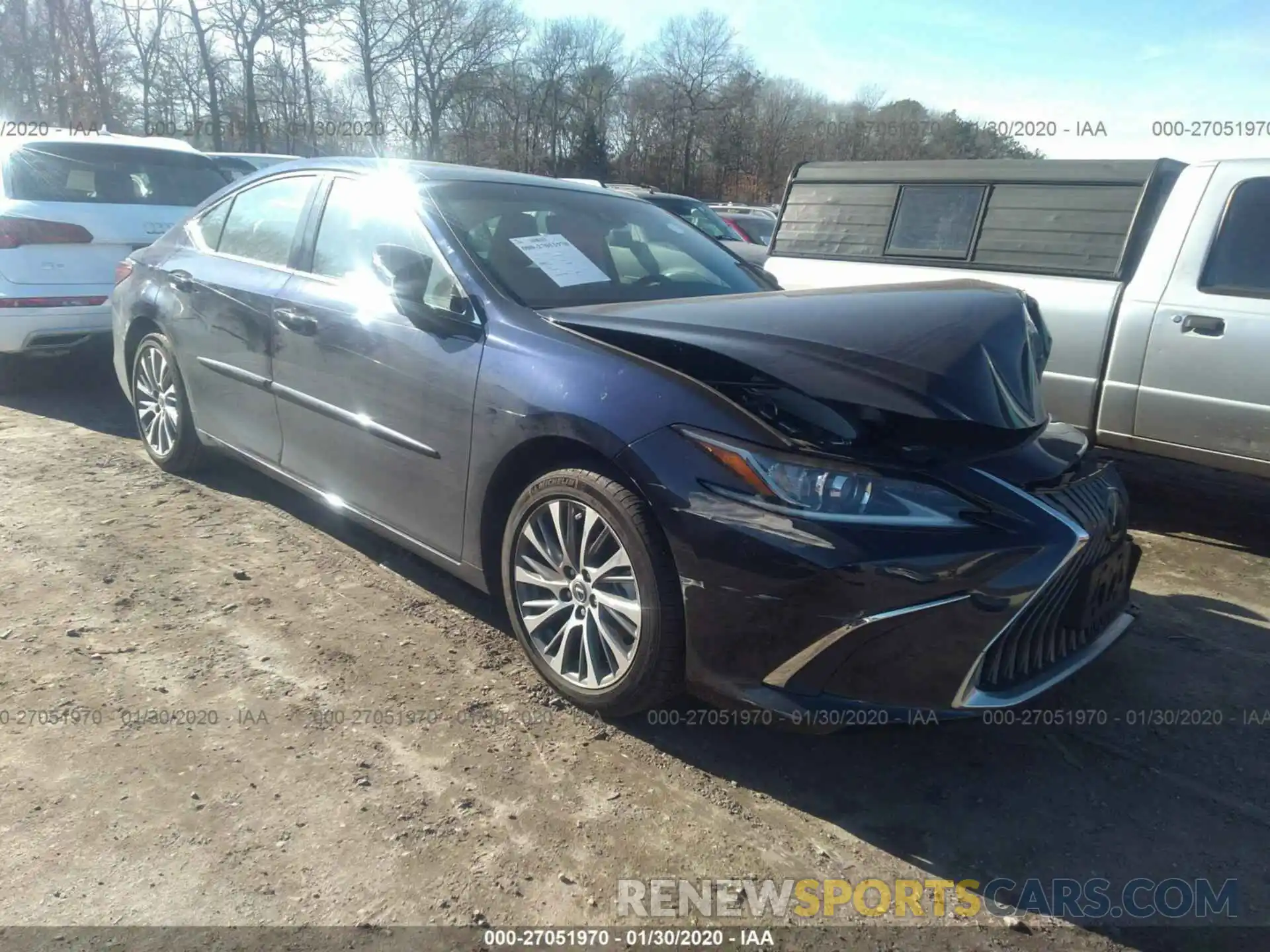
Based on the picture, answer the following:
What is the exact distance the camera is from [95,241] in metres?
6.11

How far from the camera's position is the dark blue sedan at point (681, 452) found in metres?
2.33

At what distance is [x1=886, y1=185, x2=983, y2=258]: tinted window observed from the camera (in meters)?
5.45

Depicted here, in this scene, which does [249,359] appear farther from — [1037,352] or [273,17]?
[273,17]

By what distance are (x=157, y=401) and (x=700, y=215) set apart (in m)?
9.21

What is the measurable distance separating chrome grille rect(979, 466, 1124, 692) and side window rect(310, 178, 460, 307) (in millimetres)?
2010

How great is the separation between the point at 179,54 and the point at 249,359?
36603mm

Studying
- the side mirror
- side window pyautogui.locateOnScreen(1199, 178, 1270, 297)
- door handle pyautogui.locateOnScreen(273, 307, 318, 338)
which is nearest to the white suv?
door handle pyautogui.locateOnScreen(273, 307, 318, 338)

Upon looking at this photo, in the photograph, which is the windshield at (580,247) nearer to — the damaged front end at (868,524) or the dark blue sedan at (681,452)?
the dark blue sedan at (681,452)

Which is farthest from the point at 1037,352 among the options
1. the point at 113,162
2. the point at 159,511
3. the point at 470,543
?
the point at 113,162

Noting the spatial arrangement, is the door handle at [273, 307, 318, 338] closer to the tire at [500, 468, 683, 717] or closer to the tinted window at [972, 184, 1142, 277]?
the tire at [500, 468, 683, 717]

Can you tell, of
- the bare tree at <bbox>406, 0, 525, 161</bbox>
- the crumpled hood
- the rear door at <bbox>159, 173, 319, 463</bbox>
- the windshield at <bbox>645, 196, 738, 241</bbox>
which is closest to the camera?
the crumpled hood

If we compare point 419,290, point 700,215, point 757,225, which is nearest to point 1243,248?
point 419,290

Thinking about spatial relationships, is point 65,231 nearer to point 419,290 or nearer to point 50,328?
point 50,328

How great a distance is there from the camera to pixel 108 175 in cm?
652
